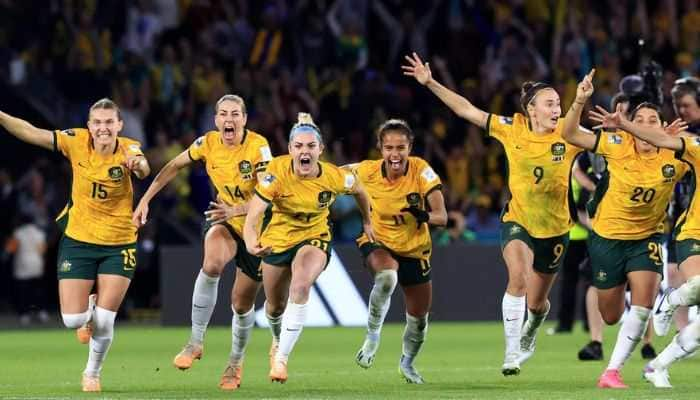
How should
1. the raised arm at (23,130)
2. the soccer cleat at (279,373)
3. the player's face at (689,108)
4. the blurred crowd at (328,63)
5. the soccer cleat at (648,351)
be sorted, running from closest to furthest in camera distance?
1. the soccer cleat at (279,373)
2. the raised arm at (23,130)
3. the player's face at (689,108)
4. the soccer cleat at (648,351)
5. the blurred crowd at (328,63)

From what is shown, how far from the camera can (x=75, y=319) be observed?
1393cm

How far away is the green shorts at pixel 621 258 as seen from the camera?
14.2 meters

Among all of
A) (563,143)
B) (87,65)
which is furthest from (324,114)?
(563,143)

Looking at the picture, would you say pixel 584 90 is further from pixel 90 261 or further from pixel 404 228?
pixel 90 261

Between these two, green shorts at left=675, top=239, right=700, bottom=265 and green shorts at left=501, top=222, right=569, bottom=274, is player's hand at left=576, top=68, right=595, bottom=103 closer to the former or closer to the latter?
green shorts at left=675, top=239, right=700, bottom=265

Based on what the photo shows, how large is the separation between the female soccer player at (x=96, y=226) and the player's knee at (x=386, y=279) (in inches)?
82.5

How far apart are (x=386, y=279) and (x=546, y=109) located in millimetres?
1952

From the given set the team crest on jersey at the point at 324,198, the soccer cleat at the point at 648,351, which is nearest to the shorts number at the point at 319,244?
the team crest on jersey at the point at 324,198

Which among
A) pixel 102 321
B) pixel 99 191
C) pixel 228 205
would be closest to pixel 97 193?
pixel 99 191

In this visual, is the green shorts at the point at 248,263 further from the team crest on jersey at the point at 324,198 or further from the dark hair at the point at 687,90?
the dark hair at the point at 687,90

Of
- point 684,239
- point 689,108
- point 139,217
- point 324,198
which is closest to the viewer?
point 684,239

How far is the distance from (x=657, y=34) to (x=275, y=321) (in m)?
14.4

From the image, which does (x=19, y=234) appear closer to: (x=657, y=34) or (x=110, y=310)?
(x=657, y=34)

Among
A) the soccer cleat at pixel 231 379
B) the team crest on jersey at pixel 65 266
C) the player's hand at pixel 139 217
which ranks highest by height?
the player's hand at pixel 139 217
